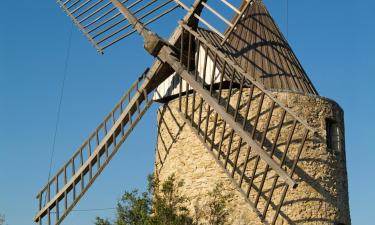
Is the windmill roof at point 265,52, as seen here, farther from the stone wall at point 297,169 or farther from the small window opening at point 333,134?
the small window opening at point 333,134

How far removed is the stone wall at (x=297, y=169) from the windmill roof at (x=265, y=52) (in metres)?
0.59

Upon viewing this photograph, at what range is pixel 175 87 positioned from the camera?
12.2 m

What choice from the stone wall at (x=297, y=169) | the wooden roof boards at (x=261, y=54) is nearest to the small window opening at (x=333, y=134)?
the stone wall at (x=297, y=169)

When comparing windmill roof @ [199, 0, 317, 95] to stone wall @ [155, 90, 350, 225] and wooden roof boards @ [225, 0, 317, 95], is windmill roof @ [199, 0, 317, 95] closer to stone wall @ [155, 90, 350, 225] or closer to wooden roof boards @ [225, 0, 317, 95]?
wooden roof boards @ [225, 0, 317, 95]

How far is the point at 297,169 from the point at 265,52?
2.52 m

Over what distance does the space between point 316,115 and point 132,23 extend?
3.76 metres

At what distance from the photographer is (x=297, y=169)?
10938 millimetres

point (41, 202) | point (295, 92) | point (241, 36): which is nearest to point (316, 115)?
point (295, 92)

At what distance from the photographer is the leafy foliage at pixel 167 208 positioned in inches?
423

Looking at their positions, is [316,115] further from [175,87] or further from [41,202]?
[41,202]

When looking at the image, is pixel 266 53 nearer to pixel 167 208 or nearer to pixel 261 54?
pixel 261 54

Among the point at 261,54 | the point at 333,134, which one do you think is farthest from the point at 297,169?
the point at 261,54

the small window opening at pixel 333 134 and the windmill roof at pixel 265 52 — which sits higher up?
the windmill roof at pixel 265 52

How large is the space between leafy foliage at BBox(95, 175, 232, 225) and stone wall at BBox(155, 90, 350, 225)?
0.46 ft
